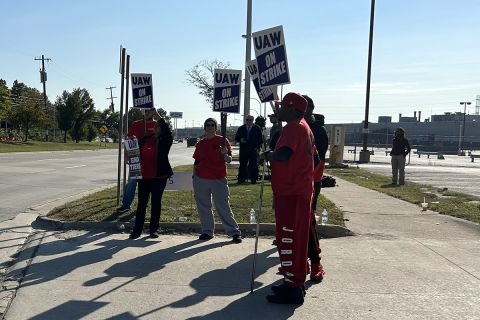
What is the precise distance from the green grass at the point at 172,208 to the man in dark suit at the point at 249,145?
1935 millimetres

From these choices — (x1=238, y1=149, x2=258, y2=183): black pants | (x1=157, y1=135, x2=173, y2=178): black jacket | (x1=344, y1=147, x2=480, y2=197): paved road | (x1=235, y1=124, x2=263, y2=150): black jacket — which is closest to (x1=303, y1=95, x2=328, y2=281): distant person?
(x1=157, y1=135, x2=173, y2=178): black jacket

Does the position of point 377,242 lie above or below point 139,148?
below

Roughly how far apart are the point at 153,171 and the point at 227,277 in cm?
237

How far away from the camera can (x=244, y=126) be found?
13.9 meters

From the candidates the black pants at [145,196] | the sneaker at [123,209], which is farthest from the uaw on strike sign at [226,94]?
the sneaker at [123,209]

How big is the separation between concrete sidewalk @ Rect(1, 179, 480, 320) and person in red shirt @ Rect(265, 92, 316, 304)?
0.22 m

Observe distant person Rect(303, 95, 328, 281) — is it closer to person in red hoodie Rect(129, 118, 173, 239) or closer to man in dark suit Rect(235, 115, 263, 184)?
person in red hoodie Rect(129, 118, 173, 239)

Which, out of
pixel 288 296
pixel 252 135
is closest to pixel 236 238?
pixel 288 296

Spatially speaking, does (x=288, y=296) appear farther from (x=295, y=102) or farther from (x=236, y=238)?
(x=236, y=238)

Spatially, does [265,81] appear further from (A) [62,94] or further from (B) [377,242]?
(A) [62,94]

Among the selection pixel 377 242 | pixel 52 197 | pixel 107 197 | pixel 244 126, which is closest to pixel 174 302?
pixel 377 242

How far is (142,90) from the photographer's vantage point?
9.32m

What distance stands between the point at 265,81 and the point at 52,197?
771cm

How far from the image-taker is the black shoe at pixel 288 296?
16.2ft
